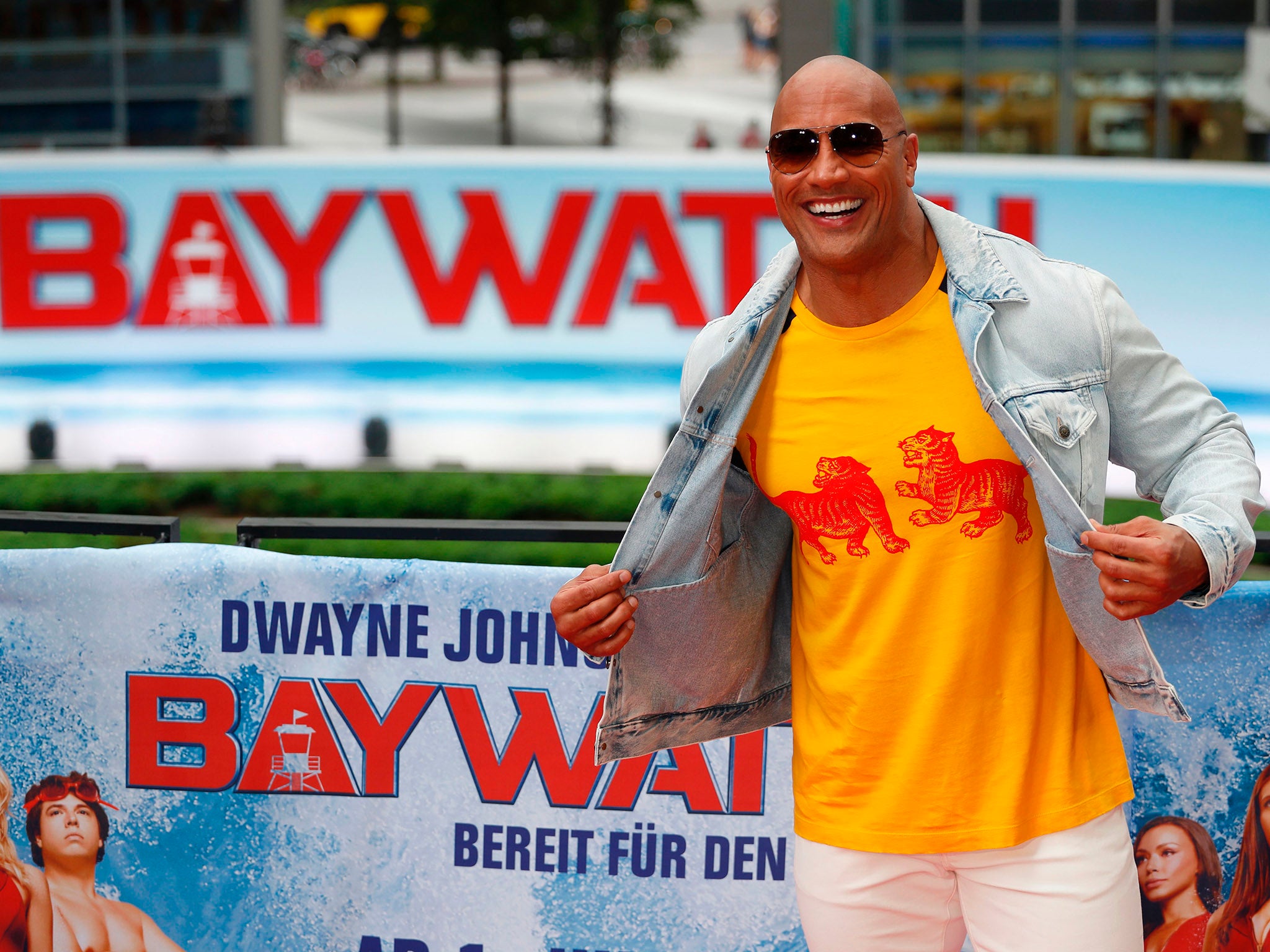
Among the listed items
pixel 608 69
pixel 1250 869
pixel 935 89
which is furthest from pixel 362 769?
pixel 935 89

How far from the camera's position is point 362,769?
322 cm

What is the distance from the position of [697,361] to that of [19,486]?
30.5 feet

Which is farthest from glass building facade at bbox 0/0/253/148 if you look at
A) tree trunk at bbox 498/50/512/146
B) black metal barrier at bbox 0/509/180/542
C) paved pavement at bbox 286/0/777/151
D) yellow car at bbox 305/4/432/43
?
black metal barrier at bbox 0/509/180/542

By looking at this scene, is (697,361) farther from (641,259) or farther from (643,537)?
(641,259)

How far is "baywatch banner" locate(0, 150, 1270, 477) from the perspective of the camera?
11.8 m

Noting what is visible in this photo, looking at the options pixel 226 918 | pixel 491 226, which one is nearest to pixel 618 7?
pixel 491 226

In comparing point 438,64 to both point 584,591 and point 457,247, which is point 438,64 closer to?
point 457,247

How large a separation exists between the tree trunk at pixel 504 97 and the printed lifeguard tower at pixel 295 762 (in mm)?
18518

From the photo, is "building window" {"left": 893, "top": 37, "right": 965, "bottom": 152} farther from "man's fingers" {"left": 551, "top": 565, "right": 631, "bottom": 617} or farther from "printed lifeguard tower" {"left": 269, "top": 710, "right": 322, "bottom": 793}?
"man's fingers" {"left": 551, "top": 565, "right": 631, "bottom": 617}

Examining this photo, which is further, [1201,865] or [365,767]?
[365,767]

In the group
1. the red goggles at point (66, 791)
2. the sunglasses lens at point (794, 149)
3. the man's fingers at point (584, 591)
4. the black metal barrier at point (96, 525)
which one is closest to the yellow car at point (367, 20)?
the black metal barrier at point (96, 525)

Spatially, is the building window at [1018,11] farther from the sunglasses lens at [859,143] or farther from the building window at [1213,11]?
the sunglasses lens at [859,143]

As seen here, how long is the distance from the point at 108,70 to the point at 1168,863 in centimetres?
2047

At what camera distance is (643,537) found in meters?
2.31
